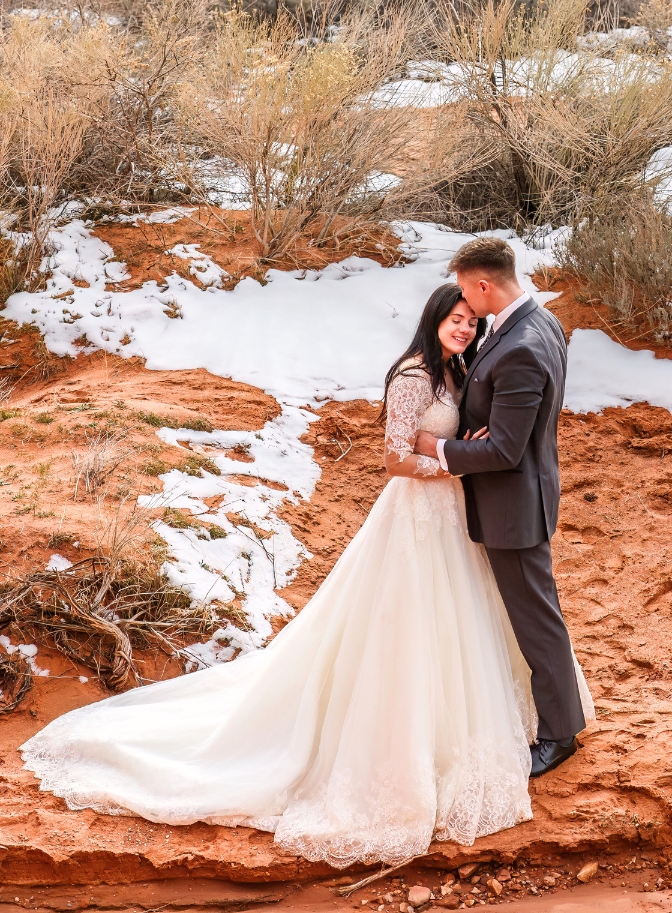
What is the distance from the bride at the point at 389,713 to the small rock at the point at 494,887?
154 millimetres

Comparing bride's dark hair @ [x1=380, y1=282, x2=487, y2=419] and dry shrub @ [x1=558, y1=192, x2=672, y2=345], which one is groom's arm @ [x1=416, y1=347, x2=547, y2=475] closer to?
bride's dark hair @ [x1=380, y1=282, x2=487, y2=419]

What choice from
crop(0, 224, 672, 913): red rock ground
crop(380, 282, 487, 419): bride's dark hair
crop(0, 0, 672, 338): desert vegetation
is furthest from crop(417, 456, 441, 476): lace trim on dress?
crop(0, 0, 672, 338): desert vegetation

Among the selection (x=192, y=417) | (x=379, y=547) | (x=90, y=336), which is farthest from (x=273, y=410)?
(x=379, y=547)

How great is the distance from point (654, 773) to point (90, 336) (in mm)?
6142

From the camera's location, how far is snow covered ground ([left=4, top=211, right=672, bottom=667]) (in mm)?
6355

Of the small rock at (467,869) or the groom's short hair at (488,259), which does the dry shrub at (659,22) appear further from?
the small rock at (467,869)

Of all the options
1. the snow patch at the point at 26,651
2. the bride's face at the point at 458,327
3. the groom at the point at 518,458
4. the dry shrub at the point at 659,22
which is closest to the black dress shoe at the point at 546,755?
the groom at the point at 518,458

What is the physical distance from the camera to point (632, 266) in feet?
24.8

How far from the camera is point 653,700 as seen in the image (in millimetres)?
4133

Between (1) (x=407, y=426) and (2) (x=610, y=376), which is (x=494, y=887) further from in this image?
(2) (x=610, y=376)

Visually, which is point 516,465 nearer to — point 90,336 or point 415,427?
point 415,427

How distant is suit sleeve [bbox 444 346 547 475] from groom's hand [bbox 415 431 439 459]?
0.20m

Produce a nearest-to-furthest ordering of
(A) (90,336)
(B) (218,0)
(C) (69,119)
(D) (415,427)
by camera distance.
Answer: (D) (415,427) < (A) (90,336) < (C) (69,119) < (B) (218,0)

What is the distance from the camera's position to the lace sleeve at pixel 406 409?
330cm
